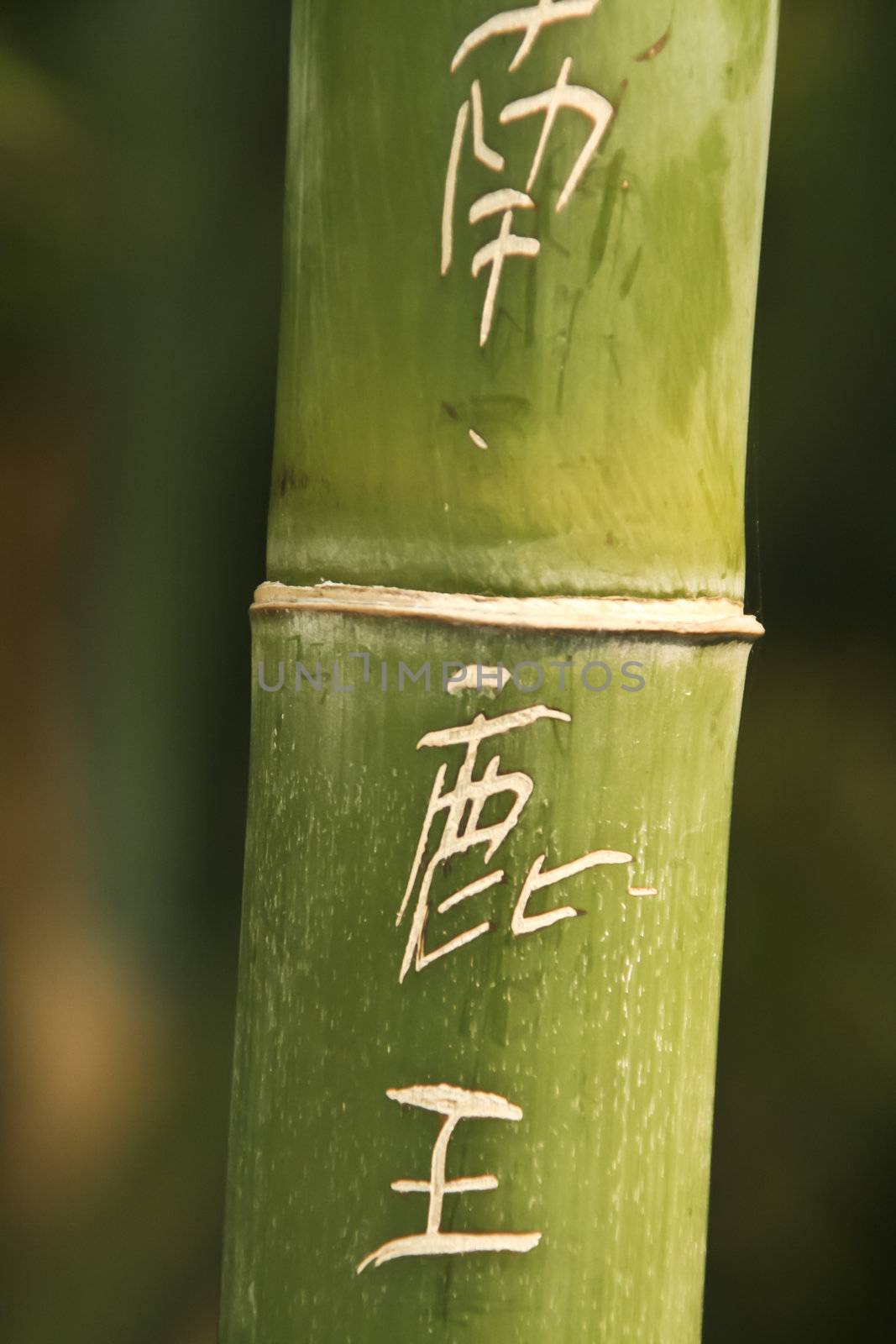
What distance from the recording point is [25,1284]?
0.88 m

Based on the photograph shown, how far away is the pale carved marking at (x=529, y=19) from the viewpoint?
1.91 ft

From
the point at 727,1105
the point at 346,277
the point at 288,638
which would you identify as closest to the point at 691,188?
the point at 346,277

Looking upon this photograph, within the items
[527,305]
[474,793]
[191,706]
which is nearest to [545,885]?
[474,793]

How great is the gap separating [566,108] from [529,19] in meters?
Result: 0.04

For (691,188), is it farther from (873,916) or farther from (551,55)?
(873,916)

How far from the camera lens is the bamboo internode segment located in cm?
60

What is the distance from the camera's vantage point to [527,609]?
0.60 m

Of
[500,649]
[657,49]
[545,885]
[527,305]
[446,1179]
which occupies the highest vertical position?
[657,49]

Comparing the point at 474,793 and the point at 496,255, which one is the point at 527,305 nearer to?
the point at 496,255

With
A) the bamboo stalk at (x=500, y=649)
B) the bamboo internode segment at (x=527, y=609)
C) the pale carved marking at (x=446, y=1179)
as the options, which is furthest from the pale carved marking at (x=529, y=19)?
the pale carved marking at (x=446, y=1179)

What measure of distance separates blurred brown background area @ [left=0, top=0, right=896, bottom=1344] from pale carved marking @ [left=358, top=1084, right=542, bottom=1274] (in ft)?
1.04

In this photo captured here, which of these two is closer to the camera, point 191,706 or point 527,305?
point 527,305

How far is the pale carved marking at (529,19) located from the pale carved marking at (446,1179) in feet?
1.63

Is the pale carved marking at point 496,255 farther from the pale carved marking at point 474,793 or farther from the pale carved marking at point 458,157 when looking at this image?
the pale carved marking at point 474,793
